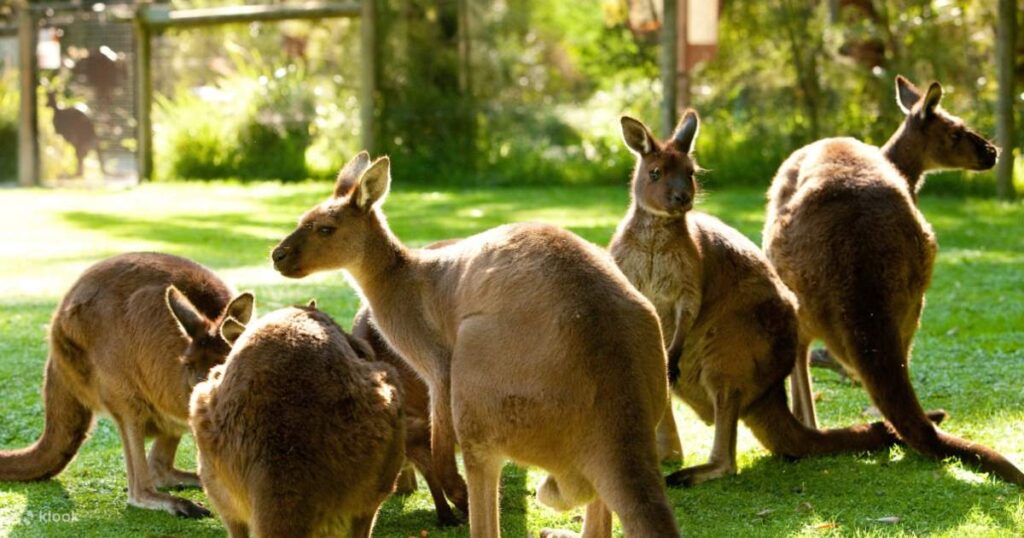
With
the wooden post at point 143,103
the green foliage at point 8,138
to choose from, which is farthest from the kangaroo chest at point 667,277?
the green foliage at point 8,138

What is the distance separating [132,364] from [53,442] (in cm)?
55

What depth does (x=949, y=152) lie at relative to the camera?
681 cm

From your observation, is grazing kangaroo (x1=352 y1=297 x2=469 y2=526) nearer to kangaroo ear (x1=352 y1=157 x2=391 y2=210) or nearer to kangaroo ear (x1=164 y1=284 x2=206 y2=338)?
kangaroo ear (x1=352 y1=157 x2=391 y2=210)

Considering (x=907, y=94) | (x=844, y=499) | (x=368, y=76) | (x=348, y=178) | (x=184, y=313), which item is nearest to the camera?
(x=184, y=313)

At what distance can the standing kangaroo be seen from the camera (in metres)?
5.43

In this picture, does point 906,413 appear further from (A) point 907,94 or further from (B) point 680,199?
(A) point 907,94

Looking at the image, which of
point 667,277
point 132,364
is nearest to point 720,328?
point 667,277

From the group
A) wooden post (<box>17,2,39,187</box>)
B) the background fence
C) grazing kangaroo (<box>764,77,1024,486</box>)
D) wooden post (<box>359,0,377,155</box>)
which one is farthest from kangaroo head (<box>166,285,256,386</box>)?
wooden post (<box>17,2,39,187</box>)

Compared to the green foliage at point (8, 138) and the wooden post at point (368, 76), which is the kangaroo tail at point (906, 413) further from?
the green foliage at point (8, 138)

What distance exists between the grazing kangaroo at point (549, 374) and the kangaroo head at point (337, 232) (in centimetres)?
49

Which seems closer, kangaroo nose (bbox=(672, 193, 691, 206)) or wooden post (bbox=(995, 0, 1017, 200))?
kangaroo nose (bbox=(672, 193, 691, 206))

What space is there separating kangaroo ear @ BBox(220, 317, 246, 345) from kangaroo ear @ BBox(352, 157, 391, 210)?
676 millimetres

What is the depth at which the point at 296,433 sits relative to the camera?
3934 mm

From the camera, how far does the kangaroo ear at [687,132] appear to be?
5883mm
